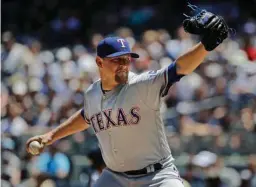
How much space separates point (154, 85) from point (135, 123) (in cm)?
29

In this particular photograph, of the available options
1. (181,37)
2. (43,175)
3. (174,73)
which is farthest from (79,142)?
(174,73)

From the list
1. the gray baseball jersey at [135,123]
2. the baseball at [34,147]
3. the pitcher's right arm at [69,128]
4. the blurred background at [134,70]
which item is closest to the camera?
the gray baseball jersey at [135,123]

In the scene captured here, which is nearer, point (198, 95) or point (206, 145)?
point (206, 145)

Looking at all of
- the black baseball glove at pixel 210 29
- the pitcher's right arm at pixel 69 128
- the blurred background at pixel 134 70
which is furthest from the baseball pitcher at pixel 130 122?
the blurred background at pixel 134 70

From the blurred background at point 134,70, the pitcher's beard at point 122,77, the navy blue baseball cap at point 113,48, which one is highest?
the navy blue baseball cap at point 113,48

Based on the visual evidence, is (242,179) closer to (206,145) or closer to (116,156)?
(206,145)

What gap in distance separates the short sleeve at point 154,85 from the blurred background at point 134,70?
3067 millimetres

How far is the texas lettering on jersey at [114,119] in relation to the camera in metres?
4.80

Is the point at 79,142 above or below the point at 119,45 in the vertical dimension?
below

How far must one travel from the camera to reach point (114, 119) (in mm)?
4875

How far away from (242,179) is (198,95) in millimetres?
2080

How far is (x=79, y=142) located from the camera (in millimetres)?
9859

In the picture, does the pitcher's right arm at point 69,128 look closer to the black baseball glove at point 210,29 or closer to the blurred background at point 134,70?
the black baseball glove at point 210,29

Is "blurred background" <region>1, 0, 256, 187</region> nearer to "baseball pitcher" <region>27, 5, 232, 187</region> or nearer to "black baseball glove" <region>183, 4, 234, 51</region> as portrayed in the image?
"baseball pitcher" <region>27, 5, 232, 187</region>
